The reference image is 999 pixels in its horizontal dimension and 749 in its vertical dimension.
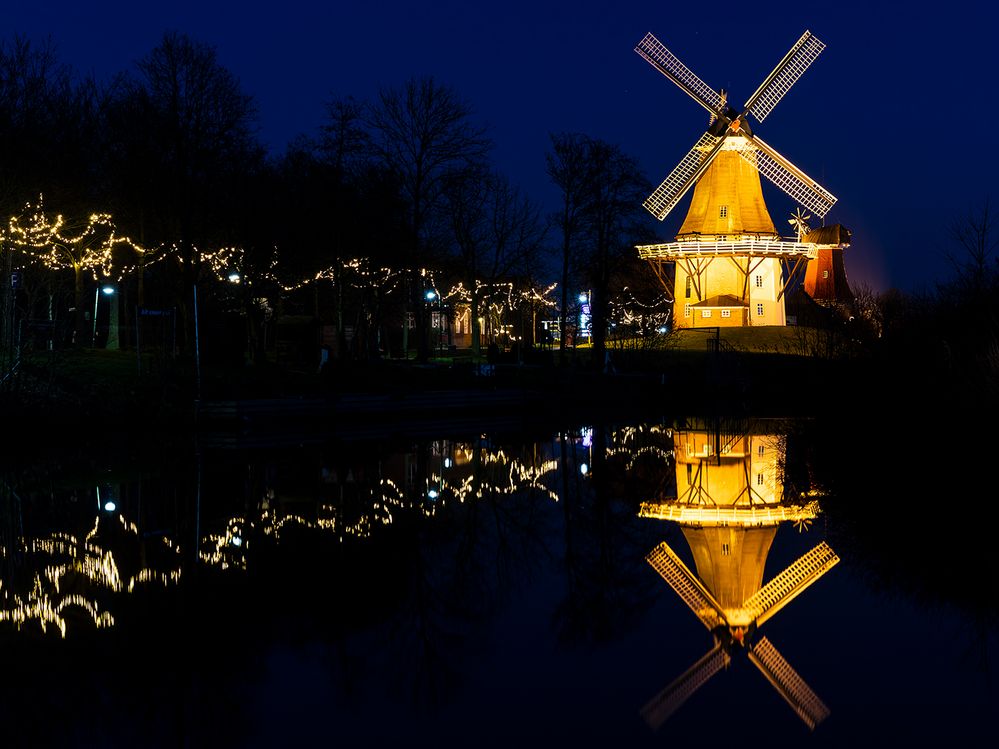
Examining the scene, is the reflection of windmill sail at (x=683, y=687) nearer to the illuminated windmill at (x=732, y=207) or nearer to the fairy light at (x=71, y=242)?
the fairy light at (x=71, y=242)

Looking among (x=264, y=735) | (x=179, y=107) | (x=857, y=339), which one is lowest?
(x=264, y=735)

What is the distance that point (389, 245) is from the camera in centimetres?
4322

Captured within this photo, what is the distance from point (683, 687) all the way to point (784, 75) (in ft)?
176

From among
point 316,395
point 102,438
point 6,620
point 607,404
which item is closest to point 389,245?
point 607,404

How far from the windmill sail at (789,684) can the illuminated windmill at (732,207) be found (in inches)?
1864

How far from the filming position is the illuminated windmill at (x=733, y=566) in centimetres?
815

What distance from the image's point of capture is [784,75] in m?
57.1

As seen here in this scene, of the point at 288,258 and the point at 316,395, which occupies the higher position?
the point at 288,258

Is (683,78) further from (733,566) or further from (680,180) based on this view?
(733,566)

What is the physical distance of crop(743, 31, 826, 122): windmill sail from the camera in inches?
2231

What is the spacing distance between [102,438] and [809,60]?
4402 cm

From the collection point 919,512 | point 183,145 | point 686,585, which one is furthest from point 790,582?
point 183,145

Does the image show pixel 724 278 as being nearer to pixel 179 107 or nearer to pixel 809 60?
pixel 809 60

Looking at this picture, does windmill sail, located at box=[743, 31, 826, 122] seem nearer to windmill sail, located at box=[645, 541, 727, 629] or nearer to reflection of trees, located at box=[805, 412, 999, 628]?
reflection of trees, located at box=[805, 412, 999, 628]
